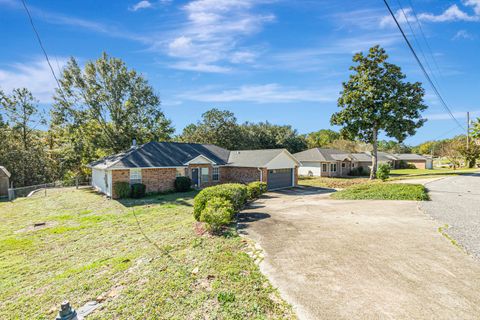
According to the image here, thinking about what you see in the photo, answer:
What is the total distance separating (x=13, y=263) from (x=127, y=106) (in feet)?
76.2

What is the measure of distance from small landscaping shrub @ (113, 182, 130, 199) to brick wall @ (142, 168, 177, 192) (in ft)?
5.48

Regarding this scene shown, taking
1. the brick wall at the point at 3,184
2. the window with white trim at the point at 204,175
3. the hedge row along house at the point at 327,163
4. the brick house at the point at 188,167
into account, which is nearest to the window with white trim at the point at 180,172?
the brick house at the point at 188,167

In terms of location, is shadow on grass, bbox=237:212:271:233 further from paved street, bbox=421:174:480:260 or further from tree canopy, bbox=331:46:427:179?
tree canopy, bbox=331:46:427:179

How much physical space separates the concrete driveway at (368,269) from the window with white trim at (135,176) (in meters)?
12.7

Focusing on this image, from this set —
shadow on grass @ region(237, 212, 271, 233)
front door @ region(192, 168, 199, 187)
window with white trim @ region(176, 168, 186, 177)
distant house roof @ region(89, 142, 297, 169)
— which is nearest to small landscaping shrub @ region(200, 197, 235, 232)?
shadow on grass @ region(237, 212, 271, 233)

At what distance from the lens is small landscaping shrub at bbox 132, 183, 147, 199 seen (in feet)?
61.6

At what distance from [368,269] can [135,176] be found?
1797 cm

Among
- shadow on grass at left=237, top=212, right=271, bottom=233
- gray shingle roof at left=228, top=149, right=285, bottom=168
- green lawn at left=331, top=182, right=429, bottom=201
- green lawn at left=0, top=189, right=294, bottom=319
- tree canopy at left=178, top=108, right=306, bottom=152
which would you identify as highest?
tree canopy at left=178, top=108, right=306, bottom=152

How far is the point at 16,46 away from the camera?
11.0 metres

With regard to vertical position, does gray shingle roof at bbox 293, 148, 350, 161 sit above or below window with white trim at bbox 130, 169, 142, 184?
above

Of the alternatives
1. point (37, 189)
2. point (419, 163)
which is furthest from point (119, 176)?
point (419, 163)

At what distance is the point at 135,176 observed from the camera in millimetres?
19703

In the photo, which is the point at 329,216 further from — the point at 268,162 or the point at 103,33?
the point at 103,33

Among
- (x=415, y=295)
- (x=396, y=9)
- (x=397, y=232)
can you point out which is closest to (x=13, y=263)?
(x=415, y=295)
